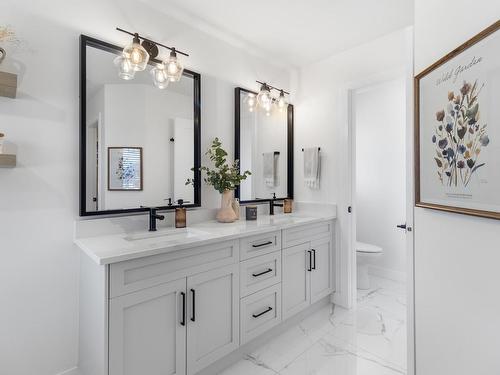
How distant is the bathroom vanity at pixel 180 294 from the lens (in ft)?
4.31

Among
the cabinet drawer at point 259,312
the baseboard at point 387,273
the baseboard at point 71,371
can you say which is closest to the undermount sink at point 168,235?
the cabinet drawer at point 259,312

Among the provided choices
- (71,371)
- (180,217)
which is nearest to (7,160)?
(180,217)

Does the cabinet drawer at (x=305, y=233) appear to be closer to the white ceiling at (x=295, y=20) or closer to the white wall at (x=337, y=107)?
the white wall at (x=337, y=107)

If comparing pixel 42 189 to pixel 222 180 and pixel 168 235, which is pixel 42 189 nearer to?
pixel 168 235

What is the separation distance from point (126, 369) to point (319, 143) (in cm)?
241

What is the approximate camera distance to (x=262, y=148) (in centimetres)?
277

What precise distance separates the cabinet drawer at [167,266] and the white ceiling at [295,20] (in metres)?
1.73

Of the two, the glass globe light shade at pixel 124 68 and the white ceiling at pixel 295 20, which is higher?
the white ceiling at pixel 295 20

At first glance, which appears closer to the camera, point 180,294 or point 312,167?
point 180,294

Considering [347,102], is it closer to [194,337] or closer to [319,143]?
[319,143]

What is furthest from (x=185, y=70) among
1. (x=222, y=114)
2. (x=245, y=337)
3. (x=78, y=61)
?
(x=245, y=337)

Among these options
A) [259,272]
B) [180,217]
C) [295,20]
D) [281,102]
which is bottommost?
[259,272]

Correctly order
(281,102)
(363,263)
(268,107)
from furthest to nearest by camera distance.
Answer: (363,263), (281,102), (268,107)

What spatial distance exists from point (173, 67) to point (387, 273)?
129 inches
